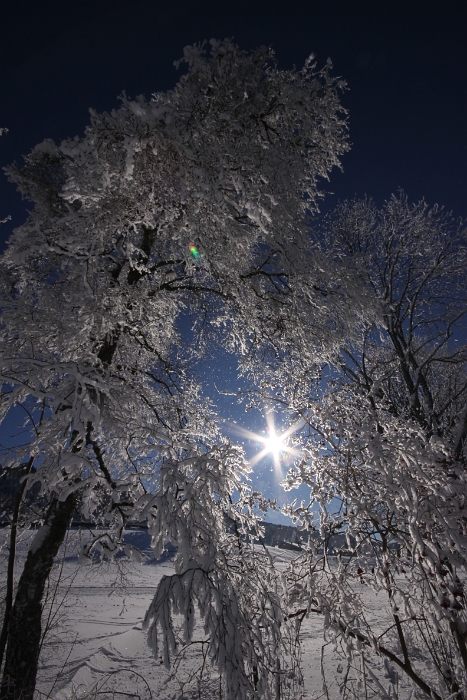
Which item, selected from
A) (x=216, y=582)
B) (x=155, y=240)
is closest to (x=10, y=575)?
(x=216, y=582)

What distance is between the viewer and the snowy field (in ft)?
11.9

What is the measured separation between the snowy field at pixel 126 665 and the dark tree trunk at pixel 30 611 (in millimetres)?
184

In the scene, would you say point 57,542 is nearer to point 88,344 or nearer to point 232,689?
point 88,344

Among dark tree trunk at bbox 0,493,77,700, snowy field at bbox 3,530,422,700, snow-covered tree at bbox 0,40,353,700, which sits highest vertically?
snow-covered tree at bbox 0,40,353,700

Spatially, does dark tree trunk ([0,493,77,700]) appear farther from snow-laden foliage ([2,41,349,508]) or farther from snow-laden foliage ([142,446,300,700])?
snow-laden foliage ([142,446,300,700])

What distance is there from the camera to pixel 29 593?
3.52m

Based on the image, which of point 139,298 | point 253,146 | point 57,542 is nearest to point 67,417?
point 139,298

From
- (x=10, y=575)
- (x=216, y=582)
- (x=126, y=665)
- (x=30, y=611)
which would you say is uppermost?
(x=10, y=575)

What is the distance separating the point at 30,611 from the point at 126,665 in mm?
4598

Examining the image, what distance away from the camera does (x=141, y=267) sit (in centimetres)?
388

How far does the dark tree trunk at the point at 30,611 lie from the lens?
3271 millimetres

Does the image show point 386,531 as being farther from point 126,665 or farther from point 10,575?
point 126,665

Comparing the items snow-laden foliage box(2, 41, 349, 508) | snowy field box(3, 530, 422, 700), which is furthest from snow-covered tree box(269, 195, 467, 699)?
snow-laden foliage box(2, 41, 349, 508)

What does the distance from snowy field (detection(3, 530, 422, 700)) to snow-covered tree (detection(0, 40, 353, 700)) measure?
97 centimetres
